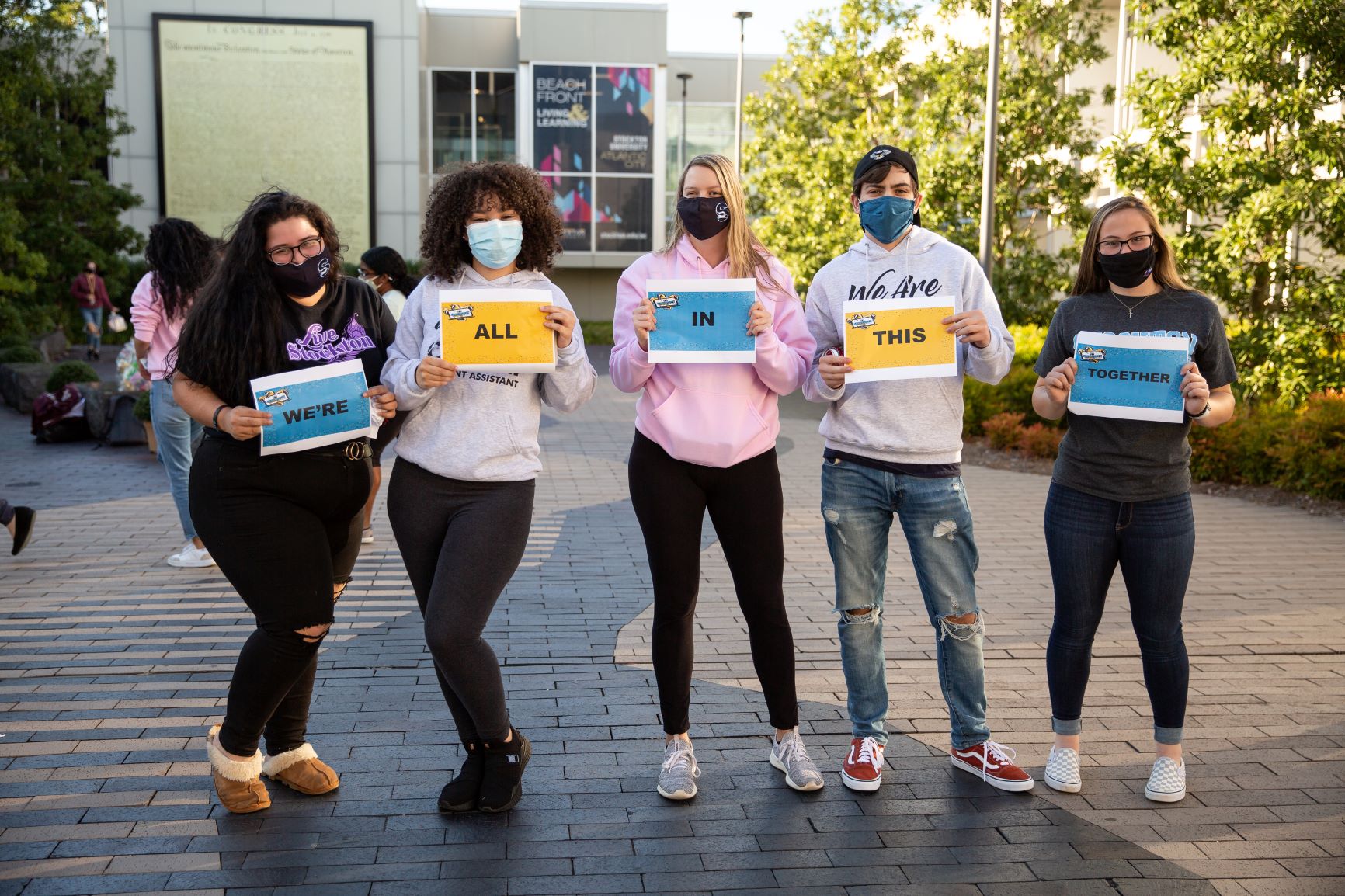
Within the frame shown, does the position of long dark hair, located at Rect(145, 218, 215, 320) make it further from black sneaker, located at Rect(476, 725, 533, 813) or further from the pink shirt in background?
black sneaker, located at Rect(476, 725, 533, 813)

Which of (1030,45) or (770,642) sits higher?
(1030,45)

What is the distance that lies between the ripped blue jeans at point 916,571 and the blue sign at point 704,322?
25.6 inches

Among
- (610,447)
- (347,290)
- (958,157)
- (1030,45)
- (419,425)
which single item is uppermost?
(1030,45)

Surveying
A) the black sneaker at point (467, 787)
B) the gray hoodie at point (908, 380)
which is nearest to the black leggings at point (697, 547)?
the gray hoodie at point (908, 380)

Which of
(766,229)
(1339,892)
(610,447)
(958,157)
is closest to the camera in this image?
(1339,892)

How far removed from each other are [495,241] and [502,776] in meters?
1.83

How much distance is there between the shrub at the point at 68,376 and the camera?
A: 638 inches

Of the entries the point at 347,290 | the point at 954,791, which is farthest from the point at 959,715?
the point at 347,290

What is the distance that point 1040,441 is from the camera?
1377cm

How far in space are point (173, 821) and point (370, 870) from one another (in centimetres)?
83

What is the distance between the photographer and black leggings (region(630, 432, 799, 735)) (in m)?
4.37

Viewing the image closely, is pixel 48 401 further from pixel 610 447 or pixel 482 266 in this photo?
pixel 482 266

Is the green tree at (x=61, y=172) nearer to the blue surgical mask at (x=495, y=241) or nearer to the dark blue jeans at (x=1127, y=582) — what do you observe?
the blue surgical mask at (x=495, y=241)

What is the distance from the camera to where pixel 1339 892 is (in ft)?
12.5
